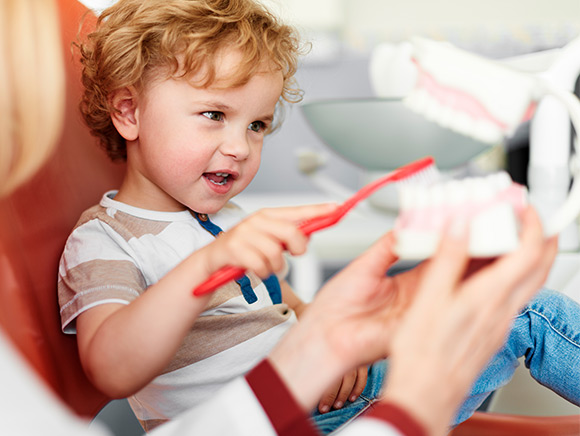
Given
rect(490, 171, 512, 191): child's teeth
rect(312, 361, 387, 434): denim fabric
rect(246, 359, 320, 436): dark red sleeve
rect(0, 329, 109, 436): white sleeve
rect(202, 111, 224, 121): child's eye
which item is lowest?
rect(312, 361, 387, 434): denim fabric

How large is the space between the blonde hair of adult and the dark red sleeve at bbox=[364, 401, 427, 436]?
0.97 feet

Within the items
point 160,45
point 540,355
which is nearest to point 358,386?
point 540,355

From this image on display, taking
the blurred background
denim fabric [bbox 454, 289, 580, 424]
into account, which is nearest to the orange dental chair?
denim fabric [bbox 454, 289, 580, 424]

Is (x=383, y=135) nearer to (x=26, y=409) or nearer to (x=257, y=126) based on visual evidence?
(x=257, y=126)

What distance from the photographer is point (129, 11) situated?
0.71 m

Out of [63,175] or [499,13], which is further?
[499,13]

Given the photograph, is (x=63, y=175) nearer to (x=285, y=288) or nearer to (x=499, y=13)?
(x=285, y=288)

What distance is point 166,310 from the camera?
1.57ft

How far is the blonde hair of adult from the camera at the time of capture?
421mm

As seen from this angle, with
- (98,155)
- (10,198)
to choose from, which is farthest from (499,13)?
(10,198)

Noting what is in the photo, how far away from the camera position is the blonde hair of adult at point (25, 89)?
42 cm

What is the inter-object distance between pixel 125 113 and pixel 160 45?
0.29ft

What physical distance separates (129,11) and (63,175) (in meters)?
0.22

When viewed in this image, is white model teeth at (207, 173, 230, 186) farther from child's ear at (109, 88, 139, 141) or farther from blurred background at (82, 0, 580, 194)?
blurred background at (82, 0, 580, 194)
